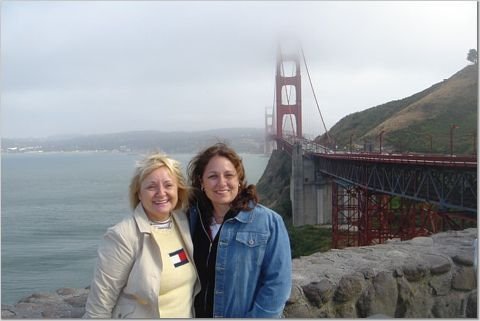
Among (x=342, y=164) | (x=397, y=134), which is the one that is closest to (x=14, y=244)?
(x=342, y=164)

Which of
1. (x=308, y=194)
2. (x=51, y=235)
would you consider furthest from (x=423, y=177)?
(x=51, y=235)

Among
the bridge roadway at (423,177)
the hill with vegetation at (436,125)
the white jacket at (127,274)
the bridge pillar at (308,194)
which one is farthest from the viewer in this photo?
the hill with vegetation at (436,125)

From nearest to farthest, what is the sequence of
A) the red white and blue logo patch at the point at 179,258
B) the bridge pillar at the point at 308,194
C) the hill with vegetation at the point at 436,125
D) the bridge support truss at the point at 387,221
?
1. the red white and blue logo patch at the point at 179,258
2. the bridge support truss at the point at 387,221
3. the bridge pillar at the point at 308,194
4. the hill with vegetation at the point at 436,125

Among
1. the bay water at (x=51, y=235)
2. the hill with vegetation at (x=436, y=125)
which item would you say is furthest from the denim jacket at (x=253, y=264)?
the hill with vegetation at (x=436, y=125)

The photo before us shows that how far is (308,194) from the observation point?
96.3 feet

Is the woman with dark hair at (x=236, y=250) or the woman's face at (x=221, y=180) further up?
the woman's face at (x=221, y=180)

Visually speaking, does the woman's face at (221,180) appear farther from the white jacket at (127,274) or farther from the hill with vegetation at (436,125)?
the hill with vegetation at (436,125)

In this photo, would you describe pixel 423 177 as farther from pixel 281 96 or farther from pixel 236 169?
pixel 281 96

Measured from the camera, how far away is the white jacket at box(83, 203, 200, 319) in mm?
1806

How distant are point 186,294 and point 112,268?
31cm

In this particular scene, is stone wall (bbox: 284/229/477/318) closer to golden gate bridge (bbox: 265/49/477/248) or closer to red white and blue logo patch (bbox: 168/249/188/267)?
red white and blue logo patch (bbox: 168/249/188/267)

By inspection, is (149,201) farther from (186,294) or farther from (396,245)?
(396,245)

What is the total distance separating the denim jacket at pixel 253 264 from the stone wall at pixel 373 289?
0.69 metres

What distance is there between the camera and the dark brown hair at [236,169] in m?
2.00
